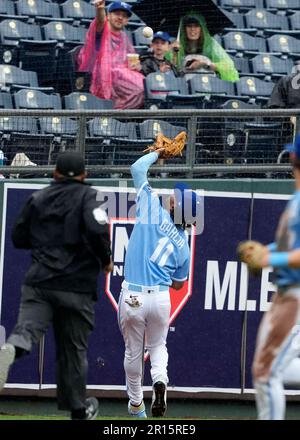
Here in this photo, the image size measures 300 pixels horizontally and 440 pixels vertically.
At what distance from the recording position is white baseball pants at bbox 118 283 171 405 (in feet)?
33.9

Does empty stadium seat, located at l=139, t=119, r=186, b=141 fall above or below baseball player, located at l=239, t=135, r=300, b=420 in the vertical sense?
Answer: above

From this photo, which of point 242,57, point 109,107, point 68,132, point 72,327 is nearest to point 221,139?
point 68,132

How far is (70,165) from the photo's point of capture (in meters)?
8.33

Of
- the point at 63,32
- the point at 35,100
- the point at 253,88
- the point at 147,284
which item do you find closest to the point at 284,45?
the point at 253,88

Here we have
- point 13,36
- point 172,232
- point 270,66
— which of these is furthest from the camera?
point 270,66

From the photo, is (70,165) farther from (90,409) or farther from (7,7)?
(7,7)

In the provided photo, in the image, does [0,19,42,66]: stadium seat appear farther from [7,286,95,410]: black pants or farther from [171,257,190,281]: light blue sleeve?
[7,286,95,410]: black pants

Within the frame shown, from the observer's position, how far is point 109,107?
14.0 meters

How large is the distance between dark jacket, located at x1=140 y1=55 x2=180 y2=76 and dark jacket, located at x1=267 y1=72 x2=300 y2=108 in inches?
112

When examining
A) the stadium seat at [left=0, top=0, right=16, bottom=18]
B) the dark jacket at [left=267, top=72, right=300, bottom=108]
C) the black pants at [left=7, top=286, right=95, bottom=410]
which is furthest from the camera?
the stadium seat at [left=0, top=0, right=16, bottom=18]

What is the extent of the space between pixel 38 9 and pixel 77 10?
69 centimetres

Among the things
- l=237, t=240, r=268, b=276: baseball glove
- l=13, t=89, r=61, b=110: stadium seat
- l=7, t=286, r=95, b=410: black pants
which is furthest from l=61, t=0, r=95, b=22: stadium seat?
l=237, t=240, r=268, b=276: baseball glove

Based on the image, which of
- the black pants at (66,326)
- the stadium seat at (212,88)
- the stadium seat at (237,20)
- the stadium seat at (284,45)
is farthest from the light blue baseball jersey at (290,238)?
the stadium seat at (237,20)

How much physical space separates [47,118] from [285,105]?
255cm
